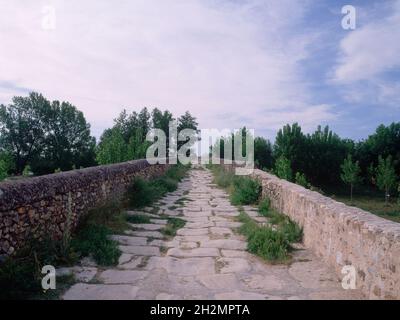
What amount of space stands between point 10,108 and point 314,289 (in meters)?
51.1

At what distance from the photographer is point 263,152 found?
1286 inches

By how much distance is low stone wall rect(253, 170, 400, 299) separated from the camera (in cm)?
312

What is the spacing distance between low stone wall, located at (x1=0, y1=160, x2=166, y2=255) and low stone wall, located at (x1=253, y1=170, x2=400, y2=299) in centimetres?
362

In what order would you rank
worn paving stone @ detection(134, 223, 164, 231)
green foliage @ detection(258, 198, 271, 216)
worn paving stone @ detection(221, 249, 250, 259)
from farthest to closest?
green foliage @ detection(258, 198, 271, 216), worn paving stone @ detection(134, 223, 164, 231), worn paving stone @ detection(221, 249, 250, 259)

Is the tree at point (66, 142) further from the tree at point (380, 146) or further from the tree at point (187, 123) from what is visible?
the tree at point (380, 146)

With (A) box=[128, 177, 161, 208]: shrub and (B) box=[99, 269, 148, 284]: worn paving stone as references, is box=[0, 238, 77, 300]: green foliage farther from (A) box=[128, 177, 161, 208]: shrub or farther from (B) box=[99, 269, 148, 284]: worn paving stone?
(A) box=[128, 177, 161, 208]: shrub

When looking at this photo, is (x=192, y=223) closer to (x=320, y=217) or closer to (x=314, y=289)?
(x=320, y=217)

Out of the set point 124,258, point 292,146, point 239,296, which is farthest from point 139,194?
point 292,146

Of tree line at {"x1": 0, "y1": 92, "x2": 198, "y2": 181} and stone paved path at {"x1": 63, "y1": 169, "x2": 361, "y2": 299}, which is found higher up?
tree line at {"x1": 0, "y1": 92, "x2": 198, "y2": 181}

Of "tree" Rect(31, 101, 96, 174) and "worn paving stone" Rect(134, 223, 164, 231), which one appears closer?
"worn paving stone" Rect(134, 223, 164, 231)

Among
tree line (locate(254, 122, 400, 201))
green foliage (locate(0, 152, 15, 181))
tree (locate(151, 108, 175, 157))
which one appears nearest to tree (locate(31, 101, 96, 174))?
tree (locate(151, 108, 175, 157))
